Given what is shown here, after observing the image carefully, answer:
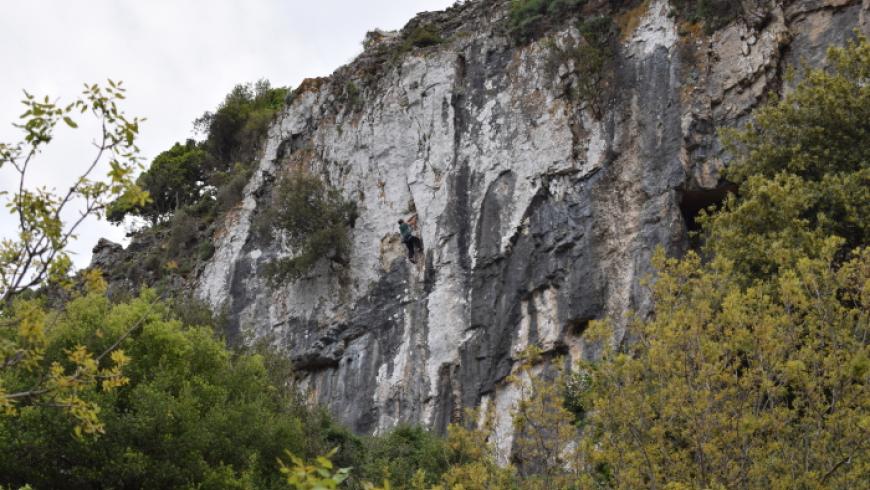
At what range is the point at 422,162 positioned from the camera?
28469mm

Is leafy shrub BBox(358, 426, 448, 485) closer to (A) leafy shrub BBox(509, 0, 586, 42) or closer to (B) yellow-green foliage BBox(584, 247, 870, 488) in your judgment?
(B) yellow-green foliage BBox(584, 247, 870, 488)

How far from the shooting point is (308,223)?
97.1 feet

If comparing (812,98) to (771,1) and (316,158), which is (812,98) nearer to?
(771,1)

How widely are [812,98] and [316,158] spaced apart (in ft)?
56.3

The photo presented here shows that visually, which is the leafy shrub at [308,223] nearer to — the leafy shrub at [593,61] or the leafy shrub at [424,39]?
the leafy shrub at [424,39]

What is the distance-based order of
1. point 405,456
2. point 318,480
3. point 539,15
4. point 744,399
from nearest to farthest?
point 318,480 → point 744,399 → point 405,456 → point 539,15

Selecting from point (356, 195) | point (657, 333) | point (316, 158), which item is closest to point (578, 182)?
point (356, 195)

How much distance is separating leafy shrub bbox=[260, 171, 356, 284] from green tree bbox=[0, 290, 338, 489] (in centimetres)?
879

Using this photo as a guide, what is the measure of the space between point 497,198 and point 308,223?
6662 millimetres

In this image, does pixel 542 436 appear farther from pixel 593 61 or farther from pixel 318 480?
pixel 593 61

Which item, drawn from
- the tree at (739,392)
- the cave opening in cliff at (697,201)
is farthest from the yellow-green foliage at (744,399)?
the cave opening in cliff at (697,201)

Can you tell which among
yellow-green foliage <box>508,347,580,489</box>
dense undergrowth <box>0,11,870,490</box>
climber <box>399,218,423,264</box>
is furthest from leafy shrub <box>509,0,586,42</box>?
yellow-green foliage <box>508,347,580,489</box>

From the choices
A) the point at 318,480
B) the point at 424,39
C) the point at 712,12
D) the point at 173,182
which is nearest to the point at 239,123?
the point at 173,182

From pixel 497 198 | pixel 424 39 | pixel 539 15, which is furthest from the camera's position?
pixel 424 39
